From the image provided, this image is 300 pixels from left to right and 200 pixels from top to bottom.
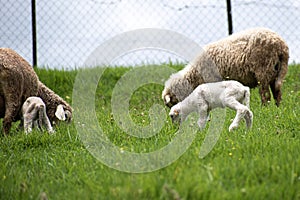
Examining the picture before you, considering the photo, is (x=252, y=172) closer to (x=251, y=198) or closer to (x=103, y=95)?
(x=251, y=198)

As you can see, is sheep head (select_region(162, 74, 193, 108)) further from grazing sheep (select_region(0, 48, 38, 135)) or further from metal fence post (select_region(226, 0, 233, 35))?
metal fence post (select_region(226, 0, 233, 35))

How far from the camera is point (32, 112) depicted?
5250mm

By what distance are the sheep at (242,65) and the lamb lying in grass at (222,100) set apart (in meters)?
1.66

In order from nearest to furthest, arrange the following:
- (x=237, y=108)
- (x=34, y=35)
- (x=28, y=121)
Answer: (x=237, y=108) < (x=28, y=121) < (x=34, y=35)

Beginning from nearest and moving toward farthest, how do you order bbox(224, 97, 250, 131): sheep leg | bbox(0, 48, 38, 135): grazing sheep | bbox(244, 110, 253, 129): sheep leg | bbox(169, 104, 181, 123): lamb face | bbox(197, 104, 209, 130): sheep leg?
bbox(224, 97, 250, 131): sheep leg
bbox(244, 110, 253, 129): sheep leg
bbox(197, 104, 209, 130): sheep leg
bbox(169, 104, 181, 123): lamb face
bbox(0, 48, 38, 135): grazing sheep

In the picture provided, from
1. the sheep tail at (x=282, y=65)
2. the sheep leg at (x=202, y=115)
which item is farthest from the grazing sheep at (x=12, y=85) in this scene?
the sheep tail at (x=282, y=65)

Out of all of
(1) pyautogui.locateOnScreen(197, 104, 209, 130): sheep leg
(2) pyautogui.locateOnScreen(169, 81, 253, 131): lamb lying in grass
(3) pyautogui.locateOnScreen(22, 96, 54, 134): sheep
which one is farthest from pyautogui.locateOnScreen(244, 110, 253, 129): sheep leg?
(3) pyautogui.locateOnScreen(22, 96, 54, 134): sheep

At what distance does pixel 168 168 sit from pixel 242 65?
3712mm

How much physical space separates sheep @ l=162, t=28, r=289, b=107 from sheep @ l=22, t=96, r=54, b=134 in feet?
5.47

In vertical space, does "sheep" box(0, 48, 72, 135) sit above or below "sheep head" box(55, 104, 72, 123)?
above

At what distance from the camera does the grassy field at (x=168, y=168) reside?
2605 millimetres

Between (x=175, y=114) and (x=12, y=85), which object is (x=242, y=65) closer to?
(x=175, y=114)

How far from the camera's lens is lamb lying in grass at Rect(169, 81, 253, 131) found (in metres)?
4.07

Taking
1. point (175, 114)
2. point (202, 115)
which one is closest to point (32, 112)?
point (175, 114)
